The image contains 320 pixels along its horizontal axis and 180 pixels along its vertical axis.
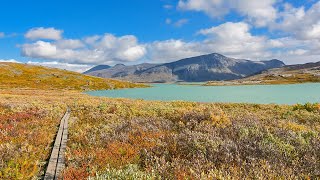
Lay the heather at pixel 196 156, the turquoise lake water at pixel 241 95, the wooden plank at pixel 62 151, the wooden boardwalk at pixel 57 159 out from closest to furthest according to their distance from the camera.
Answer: the heather at pixel 196 156, the wooden boardwalk at pixel 57 159, the wooden plank at pixel 62 151, the turquoise lake water at pixel 241 95

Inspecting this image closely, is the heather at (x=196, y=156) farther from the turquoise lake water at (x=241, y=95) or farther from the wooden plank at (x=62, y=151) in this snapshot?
the turquoise lake water at (x=241, y=95)

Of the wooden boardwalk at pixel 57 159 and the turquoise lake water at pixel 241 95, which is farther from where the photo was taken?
the turquoise lake water at pixel 241 95

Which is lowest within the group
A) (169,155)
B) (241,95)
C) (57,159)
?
(241,95)

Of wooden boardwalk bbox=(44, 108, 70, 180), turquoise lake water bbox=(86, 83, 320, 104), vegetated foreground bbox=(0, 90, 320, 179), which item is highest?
vegetated foreground bbox=(0, 90, 320, 179)

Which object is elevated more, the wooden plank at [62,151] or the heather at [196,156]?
the heather at [196,156]

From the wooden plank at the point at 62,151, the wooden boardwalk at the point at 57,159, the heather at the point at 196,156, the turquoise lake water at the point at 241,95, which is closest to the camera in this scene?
the heather at the point at 196,156

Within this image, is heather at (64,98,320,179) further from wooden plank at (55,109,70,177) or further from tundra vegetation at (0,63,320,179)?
wooden plank at (55,109,70,177)

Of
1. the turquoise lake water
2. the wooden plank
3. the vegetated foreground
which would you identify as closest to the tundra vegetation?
the vegetated foreground

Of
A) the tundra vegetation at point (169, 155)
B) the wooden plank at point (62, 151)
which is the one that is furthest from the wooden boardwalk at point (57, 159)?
the tundra vegetation at point (169, 155)

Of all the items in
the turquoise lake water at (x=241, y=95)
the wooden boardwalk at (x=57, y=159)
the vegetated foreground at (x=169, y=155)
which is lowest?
the turquoise lake water at (x=241, y=95)

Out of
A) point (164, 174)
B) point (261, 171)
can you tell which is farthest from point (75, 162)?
point (261, 171)

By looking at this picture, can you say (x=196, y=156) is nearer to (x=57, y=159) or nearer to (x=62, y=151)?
(x=57, y=159)

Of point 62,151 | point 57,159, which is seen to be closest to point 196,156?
point 57,159

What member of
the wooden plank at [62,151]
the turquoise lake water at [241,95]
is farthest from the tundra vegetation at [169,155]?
the turquoise lake water at [241,95]
